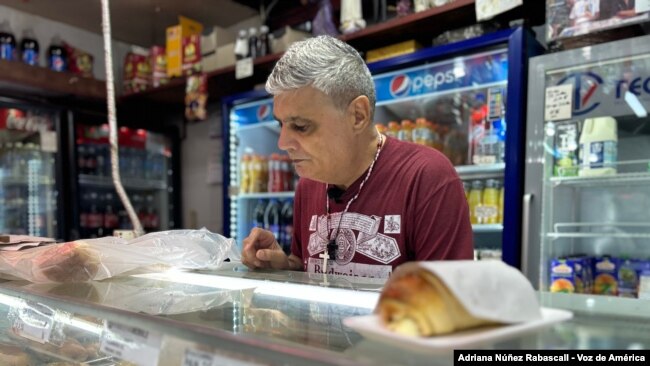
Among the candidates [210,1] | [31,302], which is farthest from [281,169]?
→ [31,302]

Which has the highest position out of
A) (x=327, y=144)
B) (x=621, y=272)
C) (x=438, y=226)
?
(x=327, y=144)

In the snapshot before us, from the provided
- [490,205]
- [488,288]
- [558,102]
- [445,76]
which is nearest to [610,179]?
[558,102]

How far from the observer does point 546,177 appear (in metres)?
2.15

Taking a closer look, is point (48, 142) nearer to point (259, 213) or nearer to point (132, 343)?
point (259, 213)

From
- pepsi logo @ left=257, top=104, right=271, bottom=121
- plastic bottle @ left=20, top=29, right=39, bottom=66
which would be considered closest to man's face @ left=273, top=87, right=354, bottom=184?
pepsi logo @ left=257, top=104, right=271, bottom=121

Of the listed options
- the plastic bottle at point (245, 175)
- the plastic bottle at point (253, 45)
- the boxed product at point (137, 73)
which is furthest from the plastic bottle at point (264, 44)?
the boxed product at point (137, 73)

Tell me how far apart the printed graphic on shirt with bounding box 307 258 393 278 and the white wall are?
140 inches

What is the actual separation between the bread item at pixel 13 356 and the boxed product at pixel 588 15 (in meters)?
2.34

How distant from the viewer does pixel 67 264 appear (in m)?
1.12

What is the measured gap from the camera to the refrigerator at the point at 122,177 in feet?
12.2

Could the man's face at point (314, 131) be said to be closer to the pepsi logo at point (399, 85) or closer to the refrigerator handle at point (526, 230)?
the refrigerator handle at point (526, 230)

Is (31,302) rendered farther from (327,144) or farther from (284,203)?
(284,203)

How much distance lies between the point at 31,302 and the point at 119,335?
43cm

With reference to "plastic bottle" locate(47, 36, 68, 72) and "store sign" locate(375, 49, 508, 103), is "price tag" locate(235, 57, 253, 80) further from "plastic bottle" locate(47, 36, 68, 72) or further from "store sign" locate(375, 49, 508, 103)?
"plastic bottle" locate(47, 36, 68, 72)
